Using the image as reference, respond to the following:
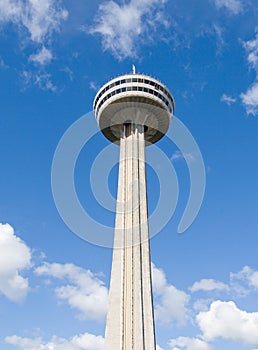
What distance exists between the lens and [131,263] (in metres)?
59.9

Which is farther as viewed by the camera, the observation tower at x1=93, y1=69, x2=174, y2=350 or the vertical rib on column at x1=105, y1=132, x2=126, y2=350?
the observation tower at x1=93, y1=69, x2=174, y2=350

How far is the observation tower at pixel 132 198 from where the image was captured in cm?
5541

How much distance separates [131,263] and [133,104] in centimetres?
2752

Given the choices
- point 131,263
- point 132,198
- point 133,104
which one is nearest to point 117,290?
point 131,263

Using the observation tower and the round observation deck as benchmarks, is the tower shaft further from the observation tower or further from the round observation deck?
the round observation deck

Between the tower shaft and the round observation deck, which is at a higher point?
the round observation deck

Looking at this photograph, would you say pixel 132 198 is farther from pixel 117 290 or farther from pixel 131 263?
pixel 117 290

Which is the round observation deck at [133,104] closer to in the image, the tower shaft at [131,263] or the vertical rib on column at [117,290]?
the tower shaft at [131,263]

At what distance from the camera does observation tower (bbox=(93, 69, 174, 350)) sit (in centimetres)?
5541

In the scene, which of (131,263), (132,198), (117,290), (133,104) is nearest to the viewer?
(117,290)

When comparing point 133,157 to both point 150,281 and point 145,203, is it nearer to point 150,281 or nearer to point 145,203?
point 145,203

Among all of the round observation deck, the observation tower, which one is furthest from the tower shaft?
the round observation deck

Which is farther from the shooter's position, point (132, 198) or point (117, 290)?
point (132, 198)

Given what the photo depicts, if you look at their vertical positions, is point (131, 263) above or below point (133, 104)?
below
